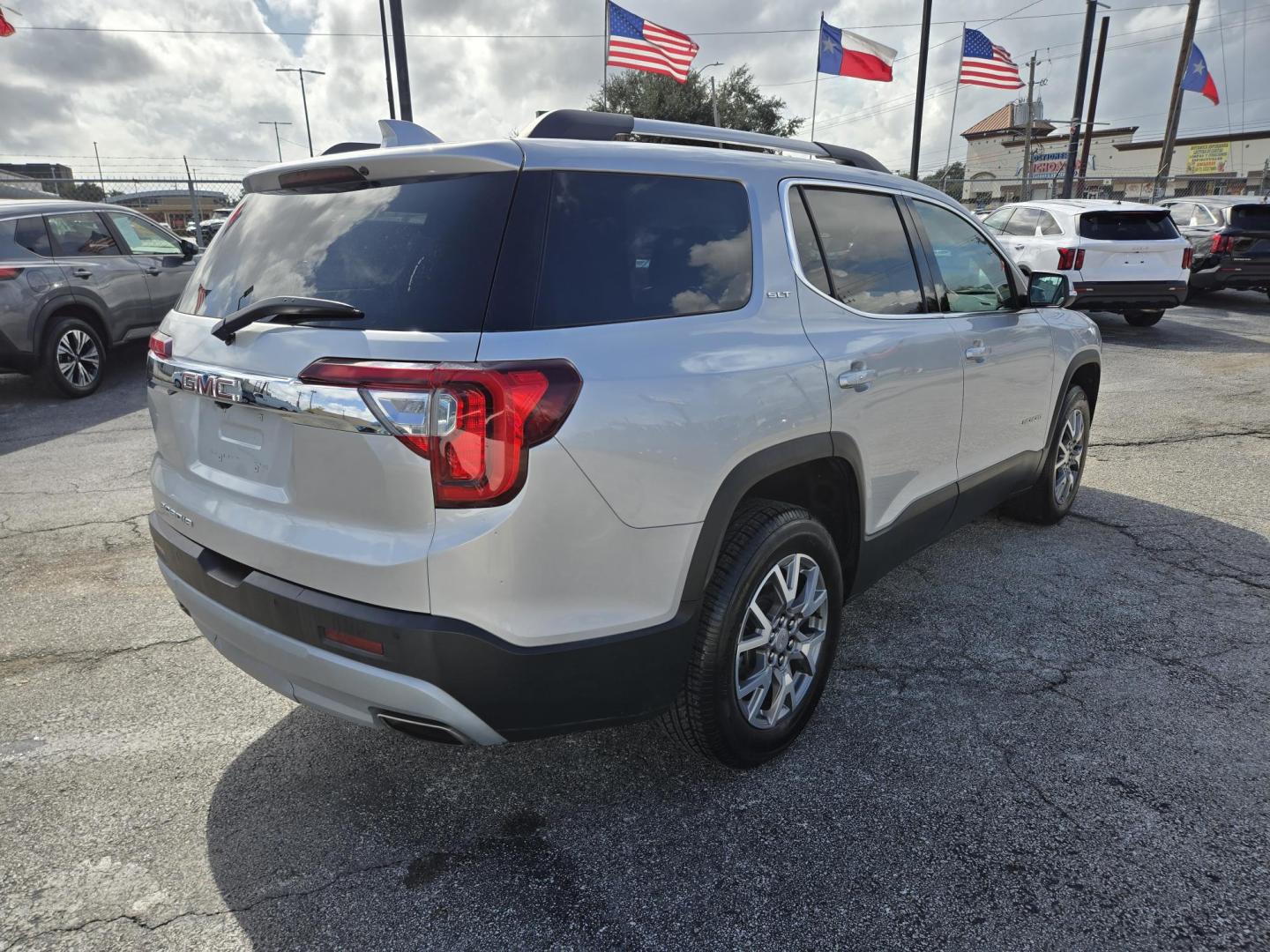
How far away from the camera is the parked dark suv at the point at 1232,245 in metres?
14.2

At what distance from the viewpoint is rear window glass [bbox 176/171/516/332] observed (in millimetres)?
2025

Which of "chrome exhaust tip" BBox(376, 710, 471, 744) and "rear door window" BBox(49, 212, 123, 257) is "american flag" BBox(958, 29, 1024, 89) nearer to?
"rear door window" BBox(49, 212, 123, 257)

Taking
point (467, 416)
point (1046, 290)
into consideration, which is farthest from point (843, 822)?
point (1046, 290)

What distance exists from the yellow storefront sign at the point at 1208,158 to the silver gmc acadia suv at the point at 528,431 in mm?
58686

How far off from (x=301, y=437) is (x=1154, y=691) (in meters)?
3.08

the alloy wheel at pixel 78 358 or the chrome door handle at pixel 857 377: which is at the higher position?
the chrome door handle at pixel 857 377

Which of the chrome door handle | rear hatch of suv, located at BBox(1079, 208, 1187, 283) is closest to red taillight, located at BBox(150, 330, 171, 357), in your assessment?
the chrome door handle

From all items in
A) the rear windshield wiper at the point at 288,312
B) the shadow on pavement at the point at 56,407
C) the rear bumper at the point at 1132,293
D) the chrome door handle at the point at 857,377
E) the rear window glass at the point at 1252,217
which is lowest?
the shadow on pavement at the point at 56,407

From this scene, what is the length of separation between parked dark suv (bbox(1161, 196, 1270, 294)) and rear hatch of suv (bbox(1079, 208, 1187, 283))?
394 centimetres

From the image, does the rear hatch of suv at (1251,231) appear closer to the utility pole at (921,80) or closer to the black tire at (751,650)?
the utility pole at (921,80)

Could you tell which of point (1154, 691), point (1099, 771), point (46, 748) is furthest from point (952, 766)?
point (46, 748)

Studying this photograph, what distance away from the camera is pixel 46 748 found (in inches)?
112

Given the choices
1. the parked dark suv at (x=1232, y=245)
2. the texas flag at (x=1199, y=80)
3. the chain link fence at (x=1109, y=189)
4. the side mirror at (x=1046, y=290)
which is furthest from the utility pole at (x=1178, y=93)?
the side mirror at (x=1046, y=290)

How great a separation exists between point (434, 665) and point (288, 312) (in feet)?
3.15
